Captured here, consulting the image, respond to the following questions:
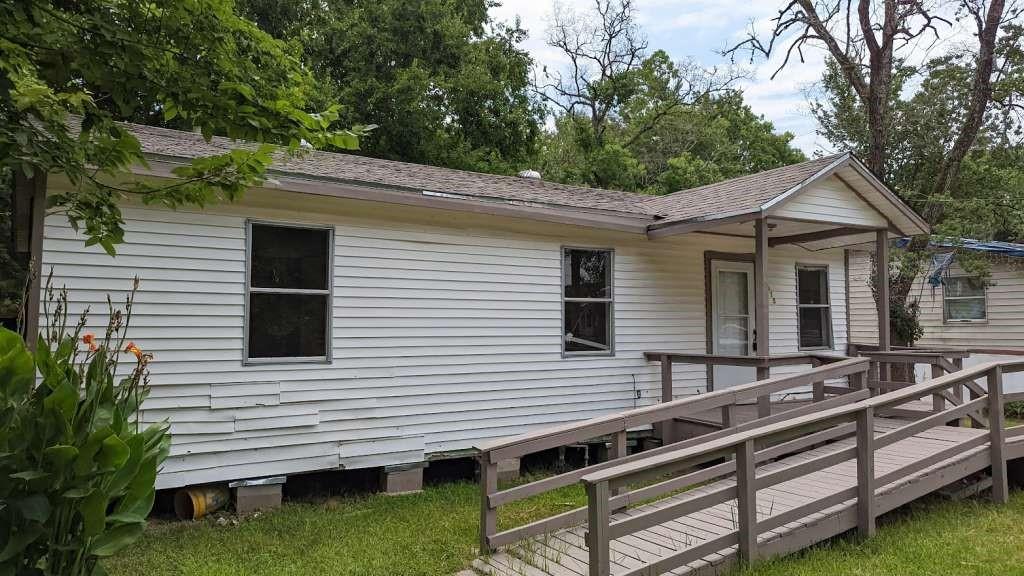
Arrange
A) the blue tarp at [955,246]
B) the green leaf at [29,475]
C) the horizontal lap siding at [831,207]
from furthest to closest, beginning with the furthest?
the blue tarp at [955,246] → the horizontal lap siding at [831,207] → the green leaf at [29,475]

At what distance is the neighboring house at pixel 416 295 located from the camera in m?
5.93

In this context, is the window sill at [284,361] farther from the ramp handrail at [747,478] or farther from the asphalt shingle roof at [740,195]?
the asphalt shingle roof at [740,195]

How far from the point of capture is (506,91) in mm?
19125

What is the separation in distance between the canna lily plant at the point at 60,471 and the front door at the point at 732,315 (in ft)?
25.3

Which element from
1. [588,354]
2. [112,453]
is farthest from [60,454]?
[588,354]

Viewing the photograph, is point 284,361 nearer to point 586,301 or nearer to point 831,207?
point 586,301

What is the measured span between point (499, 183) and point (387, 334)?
288 cm

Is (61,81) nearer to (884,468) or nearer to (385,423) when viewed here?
(385,423)

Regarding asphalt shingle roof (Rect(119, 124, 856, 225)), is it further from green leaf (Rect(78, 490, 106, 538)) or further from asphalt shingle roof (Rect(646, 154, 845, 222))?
green leaf (Rect(78, 490, 106, 538))

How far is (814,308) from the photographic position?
417 inches

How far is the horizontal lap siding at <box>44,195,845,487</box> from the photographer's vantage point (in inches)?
230

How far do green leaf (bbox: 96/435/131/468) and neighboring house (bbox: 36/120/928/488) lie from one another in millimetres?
3010

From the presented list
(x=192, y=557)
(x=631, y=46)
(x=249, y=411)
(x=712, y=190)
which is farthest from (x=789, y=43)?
(x=192, y=557)

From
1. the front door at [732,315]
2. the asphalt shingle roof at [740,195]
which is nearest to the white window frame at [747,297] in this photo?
the front door at [732,315]
